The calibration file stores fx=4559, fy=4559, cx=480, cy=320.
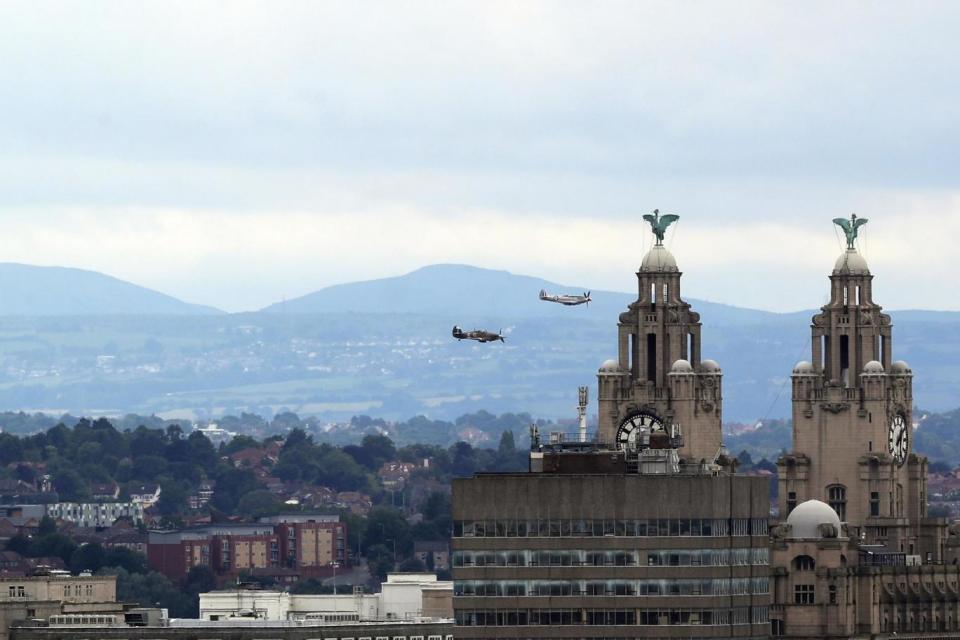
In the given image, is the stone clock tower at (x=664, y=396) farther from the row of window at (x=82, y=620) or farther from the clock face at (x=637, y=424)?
the row of window at (x=82, y=620)

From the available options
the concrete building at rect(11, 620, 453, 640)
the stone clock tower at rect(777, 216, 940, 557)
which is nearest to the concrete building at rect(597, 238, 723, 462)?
the stone clock tower at rect(777, 216, 940, 557)

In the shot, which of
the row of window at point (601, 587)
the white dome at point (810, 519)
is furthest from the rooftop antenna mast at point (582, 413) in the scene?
the white dome at point (810, 519)

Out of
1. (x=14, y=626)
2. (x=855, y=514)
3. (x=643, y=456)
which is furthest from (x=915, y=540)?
(x=643, y=456)

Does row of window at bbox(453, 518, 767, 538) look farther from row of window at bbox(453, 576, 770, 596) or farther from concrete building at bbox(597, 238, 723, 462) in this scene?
concrete building at bbox(597, 238, 723, 462)

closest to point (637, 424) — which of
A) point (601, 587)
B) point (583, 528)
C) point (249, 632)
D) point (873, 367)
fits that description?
point (873, 367)

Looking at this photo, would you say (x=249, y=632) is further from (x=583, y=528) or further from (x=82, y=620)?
(x=583, y=528)
